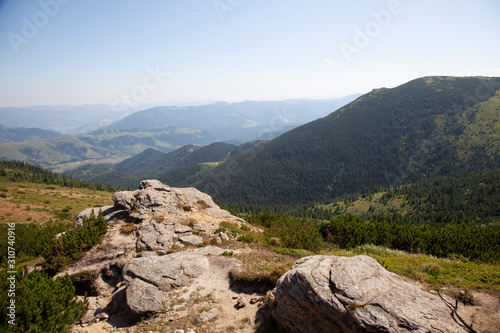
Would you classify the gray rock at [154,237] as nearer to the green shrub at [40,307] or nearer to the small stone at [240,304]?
the green shrub at [40,307]

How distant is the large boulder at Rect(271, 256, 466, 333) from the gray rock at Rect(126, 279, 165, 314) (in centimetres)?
726

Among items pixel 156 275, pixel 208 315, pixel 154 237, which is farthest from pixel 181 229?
pixel 208 315

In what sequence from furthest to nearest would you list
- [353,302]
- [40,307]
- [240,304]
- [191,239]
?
1. [191,239]
2. [240,304]
3. [40,307]
4. [353,302]

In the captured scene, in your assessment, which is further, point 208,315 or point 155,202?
point 155,202

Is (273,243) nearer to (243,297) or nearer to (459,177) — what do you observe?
(243,297)

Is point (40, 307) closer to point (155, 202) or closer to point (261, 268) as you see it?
point (261, 268)

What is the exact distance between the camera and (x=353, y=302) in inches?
343

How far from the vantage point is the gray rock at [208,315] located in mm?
12461

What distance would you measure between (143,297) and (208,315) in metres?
4.21

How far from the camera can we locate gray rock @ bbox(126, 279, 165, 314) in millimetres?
13086

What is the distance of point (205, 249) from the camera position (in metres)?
19.8

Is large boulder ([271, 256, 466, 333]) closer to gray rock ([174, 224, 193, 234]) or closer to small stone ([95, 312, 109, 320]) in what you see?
small stone ([95, 312, 109, 320])

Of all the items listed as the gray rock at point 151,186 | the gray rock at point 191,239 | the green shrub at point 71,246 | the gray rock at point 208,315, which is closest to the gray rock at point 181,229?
the gray rock at point 191,239

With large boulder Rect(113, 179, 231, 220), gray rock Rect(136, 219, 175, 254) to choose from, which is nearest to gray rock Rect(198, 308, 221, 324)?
gray rock Rect(136, 219, 175, 254)
